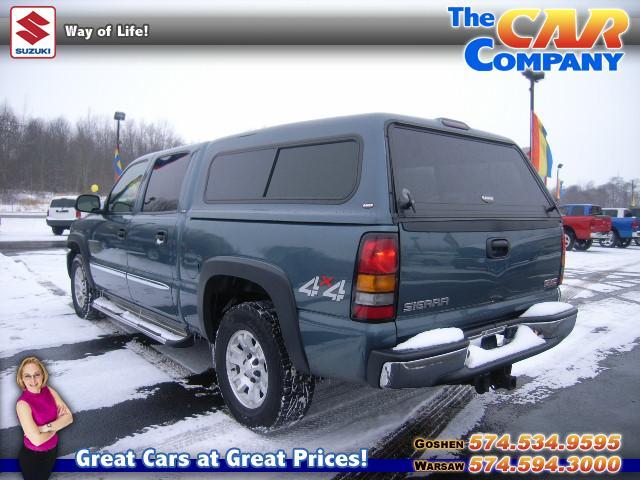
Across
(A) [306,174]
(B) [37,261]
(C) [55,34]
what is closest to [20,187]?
(B) [37,261]

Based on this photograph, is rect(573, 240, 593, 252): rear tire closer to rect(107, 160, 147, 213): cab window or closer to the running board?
rect(107, 160, 147, 213): cab window

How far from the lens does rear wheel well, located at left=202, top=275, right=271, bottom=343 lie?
315 cm

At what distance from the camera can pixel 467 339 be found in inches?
97.3

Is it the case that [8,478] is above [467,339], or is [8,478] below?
below

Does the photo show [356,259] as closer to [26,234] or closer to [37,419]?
[37,419]

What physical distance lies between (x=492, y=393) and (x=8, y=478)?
11.0ft

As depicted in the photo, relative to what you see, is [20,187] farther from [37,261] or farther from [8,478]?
[8,478]

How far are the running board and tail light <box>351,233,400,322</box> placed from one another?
1929 mm

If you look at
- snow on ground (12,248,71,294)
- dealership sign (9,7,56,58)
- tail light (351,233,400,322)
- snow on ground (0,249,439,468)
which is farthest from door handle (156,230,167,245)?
snow on ground (12,248,71,294)

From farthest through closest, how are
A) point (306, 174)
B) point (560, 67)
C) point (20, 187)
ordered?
point (20, 187) → point (560, 67) → point (306, 174)

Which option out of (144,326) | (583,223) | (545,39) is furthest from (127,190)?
(583,223)

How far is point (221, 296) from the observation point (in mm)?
3320

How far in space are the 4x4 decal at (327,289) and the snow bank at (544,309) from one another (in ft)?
4.82

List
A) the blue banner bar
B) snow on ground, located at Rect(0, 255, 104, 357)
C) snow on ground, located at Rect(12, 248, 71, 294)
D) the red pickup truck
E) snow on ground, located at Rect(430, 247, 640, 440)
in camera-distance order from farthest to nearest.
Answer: the red pickup truck → snow on ground, located at Rect(12, 248, 71, 294) → snow on ground, located at Rect(0, 255, 104, 357) → snow on ground, located at Rect(430, 247, 640, 440) → the blue banner bar
